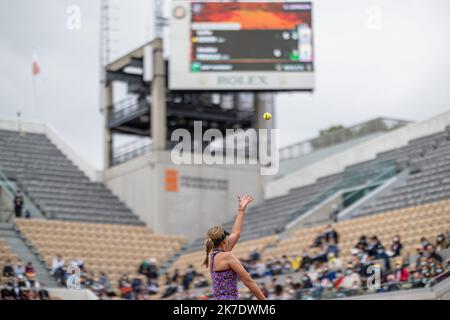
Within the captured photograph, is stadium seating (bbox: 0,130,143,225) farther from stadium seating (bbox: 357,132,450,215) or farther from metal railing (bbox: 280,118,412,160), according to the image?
stadium seating (bbox: 357,132,450,215)

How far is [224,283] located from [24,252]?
25.1 meters

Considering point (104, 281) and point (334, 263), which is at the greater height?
point (334, 263)

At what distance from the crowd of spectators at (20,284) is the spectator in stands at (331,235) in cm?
824

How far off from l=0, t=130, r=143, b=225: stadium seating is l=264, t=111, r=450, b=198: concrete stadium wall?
6.33 meters

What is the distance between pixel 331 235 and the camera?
29.0 metres

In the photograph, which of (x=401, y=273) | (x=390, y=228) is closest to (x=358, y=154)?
(x=390, y=228)

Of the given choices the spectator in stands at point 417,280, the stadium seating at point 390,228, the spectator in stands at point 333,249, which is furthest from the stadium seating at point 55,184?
the spectator in stands at point 417,280

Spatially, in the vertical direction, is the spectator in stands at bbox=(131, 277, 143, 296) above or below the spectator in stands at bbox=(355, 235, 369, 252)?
below

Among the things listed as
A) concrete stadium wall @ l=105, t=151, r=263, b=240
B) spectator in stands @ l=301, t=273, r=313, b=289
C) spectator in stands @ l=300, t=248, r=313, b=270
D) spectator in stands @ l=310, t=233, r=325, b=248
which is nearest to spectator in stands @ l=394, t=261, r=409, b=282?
spectator in stands @ l=301, t=273, r=313, b=289

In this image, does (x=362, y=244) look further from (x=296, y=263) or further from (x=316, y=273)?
(x=296, y=263)

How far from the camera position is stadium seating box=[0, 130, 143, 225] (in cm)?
3838

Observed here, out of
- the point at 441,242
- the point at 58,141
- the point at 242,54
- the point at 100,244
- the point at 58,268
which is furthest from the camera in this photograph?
the point at 58,141

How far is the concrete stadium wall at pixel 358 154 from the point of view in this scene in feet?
118

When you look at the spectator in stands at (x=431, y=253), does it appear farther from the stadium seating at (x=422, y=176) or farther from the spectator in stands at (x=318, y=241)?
the spectator in stands at (x=318, y=241)
